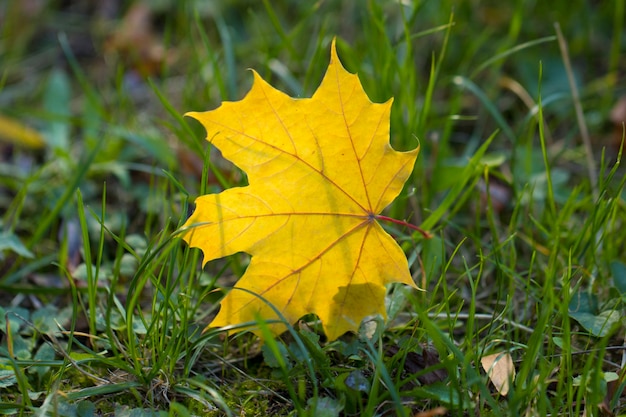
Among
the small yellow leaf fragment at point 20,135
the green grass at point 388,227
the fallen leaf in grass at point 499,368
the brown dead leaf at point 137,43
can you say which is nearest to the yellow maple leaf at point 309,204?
the green grass at point 388,227

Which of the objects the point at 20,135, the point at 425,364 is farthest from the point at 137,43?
the point at 425,364

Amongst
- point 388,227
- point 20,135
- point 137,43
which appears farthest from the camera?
point 137,43

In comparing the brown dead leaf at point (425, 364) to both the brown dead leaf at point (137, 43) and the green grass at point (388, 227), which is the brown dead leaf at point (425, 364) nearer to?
the green grass at point (388, 227)

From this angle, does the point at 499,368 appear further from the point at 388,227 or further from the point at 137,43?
the point at 137,43

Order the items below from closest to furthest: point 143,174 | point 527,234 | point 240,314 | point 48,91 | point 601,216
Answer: point 240,314
point 601,216
point 527,234
point 143,174
point 48,91

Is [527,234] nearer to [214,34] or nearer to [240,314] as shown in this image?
[240,314]

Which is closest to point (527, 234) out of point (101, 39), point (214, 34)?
point (214, 34)

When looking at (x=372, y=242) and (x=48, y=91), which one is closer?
(x=372, y=242)

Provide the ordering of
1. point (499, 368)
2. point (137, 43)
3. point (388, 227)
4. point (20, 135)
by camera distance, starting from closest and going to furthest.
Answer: point (499, 368) → point (388, 227) → point (20, 135) → point (137, 43)
